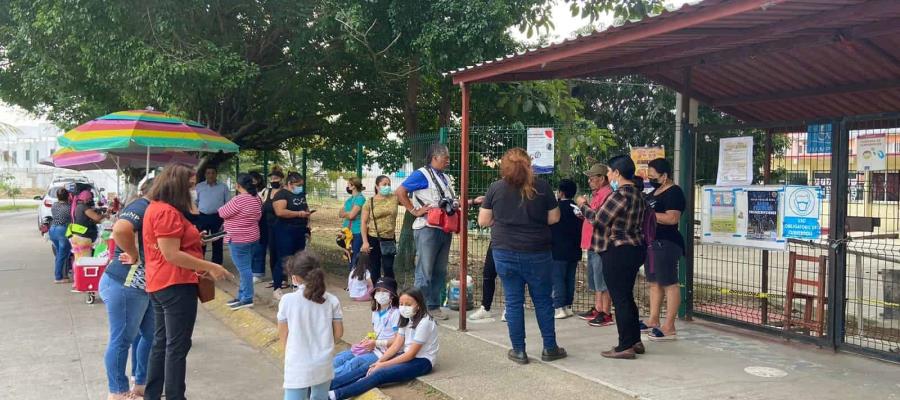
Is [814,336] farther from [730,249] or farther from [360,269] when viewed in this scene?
[360,269]

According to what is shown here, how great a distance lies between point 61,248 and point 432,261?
7022 millimetres

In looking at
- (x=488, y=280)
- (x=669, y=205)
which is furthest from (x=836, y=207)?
(x=488, y=280)

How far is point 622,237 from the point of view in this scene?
525 cm

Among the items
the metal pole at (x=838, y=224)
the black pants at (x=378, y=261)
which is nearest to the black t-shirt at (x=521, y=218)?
the metal pole at (x=838, y=224)

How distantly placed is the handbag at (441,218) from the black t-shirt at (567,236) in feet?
3.30

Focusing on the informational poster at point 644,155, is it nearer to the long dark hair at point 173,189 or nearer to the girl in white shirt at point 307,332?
the girl in white shirt at point 307,332

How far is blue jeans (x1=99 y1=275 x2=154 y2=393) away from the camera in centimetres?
468

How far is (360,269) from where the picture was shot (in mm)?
7941

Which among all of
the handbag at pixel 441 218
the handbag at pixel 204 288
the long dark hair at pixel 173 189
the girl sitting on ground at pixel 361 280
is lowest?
the girl sitting on ground at pixel 361 280

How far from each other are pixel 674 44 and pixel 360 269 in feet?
14.2

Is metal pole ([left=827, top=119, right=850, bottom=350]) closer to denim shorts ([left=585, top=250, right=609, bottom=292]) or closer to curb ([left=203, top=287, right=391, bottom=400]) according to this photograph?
denim shorts ([left=585, top=250, right=609, bottom=292])

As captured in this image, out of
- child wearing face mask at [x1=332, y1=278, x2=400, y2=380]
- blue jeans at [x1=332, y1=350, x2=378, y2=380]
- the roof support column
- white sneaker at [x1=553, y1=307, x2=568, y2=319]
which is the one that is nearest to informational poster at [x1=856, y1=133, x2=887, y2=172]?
the roof support column

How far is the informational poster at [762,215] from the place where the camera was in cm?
586

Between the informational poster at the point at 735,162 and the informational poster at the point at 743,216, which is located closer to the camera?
the informational poster at the point at 743,216
